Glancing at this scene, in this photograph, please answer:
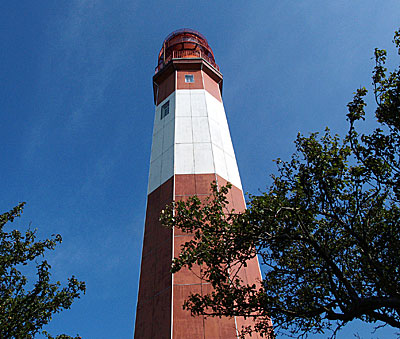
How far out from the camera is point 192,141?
66.5 feet

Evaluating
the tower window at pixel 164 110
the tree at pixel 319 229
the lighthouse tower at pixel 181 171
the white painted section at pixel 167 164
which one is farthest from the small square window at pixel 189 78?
the tree at pixel 319 229

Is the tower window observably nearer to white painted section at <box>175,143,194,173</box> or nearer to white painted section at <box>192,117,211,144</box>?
white painted section at <box>192,117,211,144</box>

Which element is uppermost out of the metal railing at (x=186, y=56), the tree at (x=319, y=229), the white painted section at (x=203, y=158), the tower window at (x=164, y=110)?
the metal railing at (x=186, y=56)

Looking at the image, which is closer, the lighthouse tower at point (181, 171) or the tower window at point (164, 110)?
the lighthouse tower at point (181, 171)

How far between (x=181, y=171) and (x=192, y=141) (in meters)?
2.49

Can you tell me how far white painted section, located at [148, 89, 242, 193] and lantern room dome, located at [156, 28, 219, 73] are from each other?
568 cm

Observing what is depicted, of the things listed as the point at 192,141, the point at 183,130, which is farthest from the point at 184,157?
the point at 183,130

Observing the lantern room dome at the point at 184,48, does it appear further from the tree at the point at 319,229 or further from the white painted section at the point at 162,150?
the tree at the point at 319,229

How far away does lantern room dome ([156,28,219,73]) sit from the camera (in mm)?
28750

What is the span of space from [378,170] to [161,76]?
2198cm

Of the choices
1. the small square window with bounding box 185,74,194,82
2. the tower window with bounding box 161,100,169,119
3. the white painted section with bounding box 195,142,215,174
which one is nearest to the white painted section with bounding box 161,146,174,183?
the white painted section with bounding box 195,142,215,174

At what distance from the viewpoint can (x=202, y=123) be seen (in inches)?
851

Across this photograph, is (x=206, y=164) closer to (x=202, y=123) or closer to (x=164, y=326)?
(x=202, y=123)

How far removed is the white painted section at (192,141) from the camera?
19.1 metres
